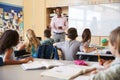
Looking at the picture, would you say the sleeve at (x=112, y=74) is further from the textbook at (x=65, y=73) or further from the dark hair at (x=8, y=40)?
the dark hair at (x=8, y=40)

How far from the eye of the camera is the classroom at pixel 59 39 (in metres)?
1.39

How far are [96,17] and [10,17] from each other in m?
2.47

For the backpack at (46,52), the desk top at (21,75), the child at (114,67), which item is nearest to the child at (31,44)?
the backpack at (46,52)

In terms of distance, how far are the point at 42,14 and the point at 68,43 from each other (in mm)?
3492

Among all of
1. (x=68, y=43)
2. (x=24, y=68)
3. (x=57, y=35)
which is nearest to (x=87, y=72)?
(x=24, y=68)

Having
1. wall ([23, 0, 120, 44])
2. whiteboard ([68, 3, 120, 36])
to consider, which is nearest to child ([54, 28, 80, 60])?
whiteboard ([68, 3, 120, 36])

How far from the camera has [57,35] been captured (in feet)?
15.9

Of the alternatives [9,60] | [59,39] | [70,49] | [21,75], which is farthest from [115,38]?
[59,39]

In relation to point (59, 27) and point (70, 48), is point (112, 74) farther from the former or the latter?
point (59, 27)

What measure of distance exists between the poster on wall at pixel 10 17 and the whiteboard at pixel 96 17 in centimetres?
156

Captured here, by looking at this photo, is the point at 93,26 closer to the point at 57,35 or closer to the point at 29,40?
the point at 57,35

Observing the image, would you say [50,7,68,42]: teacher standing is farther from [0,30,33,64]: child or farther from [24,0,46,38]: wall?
[0,30,33,64]: child

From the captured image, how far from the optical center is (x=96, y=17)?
5496 mm

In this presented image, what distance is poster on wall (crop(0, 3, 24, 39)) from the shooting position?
17.4ft
